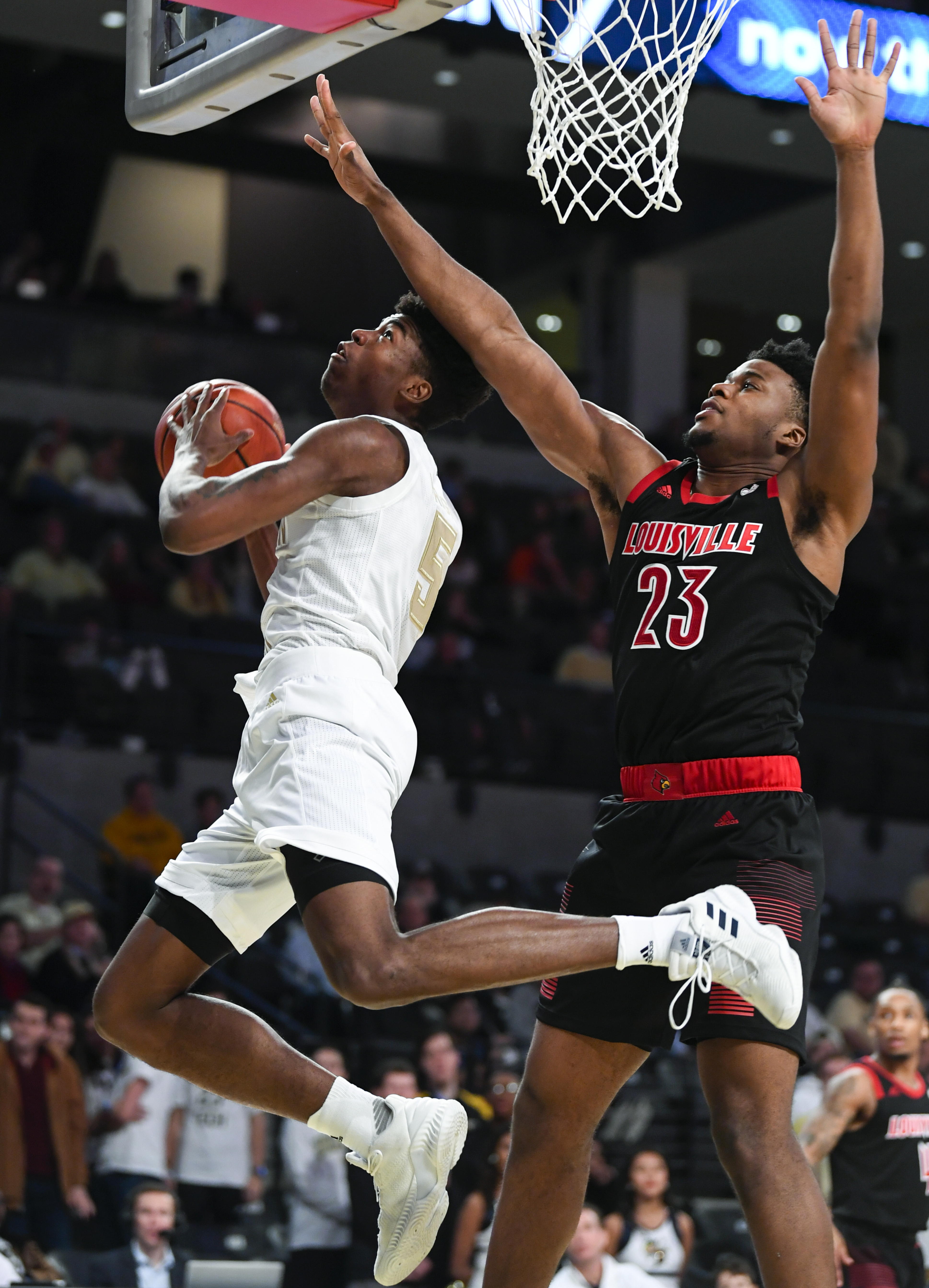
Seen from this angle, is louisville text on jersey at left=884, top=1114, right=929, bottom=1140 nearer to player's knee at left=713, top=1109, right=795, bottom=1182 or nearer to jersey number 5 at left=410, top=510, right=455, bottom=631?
player's knee at left=713, top=1109, right=795, bottom=1182

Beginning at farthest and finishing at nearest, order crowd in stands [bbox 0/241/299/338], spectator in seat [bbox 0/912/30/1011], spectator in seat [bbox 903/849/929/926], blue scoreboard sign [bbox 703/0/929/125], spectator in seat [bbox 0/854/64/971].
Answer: crowd in stands [bbox 0/241/299/338] < spectator in seat [bbox 903/849/929/926] < blue scoreboard sign [bbox 703/0/929/125] < spectator in seat [bbox 0/854/64/971] < spectator in seat [bbox 0/912/30/1011]

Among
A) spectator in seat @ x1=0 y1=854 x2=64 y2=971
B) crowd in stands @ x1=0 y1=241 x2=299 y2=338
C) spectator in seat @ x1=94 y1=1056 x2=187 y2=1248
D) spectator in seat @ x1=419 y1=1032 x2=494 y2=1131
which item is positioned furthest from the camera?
crowd in stands @ x1=0 y1=241 x2=299 y2=338

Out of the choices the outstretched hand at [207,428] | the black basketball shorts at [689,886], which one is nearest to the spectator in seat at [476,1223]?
the black basketball shorts at [689,886]

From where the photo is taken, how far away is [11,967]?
10.2m

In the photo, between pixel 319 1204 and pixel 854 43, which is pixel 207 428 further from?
pixel 319 1204

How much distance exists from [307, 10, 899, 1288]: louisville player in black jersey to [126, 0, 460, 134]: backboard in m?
0.14

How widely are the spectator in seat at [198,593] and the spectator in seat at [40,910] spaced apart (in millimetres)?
3665

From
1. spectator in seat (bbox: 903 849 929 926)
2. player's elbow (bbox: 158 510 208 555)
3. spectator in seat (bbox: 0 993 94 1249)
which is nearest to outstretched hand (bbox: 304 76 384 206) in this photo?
player's elbow (bbox: 158 510 208 555)

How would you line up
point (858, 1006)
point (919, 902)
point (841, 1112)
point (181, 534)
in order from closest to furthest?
point (181, 534), point (841, 1112), point (858, 1006), point (919, 902)

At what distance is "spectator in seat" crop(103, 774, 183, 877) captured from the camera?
12.2m

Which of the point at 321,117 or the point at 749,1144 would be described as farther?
the point at 321,117

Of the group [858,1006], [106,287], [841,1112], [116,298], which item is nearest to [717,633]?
[841,1112]

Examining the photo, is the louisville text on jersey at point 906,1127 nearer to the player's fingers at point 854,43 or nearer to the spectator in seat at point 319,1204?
the spectator in seat at point 319,1204

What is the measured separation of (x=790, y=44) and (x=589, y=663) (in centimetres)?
540
